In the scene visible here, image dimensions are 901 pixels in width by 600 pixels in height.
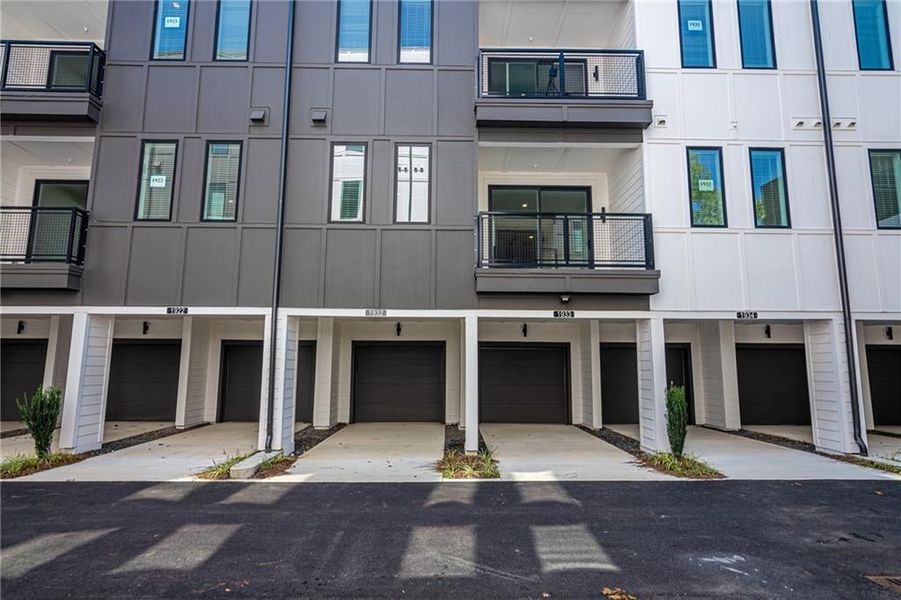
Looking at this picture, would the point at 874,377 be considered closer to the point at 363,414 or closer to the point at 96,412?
the point at 363,414

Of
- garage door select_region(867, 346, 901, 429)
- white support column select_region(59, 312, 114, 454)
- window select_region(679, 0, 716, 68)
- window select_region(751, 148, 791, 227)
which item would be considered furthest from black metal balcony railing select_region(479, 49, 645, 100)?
garage door select_region(867, 346, 901, 429)

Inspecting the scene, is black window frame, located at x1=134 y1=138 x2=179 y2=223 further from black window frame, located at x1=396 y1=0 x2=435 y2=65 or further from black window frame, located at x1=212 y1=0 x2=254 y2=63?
black window frame, located at x1=396 y1=0 x2=435 y2=65

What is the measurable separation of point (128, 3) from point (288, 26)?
9.77ft

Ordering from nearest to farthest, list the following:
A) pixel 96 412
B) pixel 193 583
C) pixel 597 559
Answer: pixel 193 583
pixel 597 559
pixel 96 412

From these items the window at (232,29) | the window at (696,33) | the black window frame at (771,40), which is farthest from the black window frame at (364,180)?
the black window frame at (771,40)

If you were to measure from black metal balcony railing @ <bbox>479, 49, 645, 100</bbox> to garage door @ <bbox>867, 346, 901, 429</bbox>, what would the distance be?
894 centimetres

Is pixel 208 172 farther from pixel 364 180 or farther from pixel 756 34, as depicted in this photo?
pixel 756 34

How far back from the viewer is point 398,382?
11148 mm

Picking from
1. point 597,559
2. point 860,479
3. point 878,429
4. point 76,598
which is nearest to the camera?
point 76,598

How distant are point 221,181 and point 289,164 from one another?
1.22 meters

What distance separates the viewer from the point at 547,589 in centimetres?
343

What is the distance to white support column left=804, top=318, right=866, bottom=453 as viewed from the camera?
25.4ft

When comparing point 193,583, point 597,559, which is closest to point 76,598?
point 193,583

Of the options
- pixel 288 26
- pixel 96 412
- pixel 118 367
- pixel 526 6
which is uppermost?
pixel 526 6
